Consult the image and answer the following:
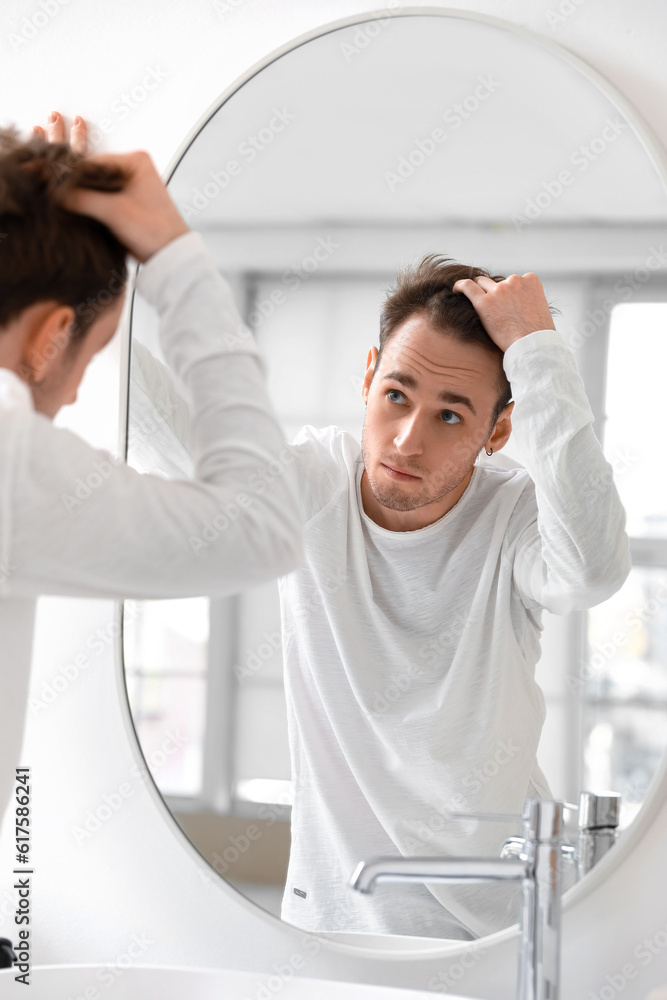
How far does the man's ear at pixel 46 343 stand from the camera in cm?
62

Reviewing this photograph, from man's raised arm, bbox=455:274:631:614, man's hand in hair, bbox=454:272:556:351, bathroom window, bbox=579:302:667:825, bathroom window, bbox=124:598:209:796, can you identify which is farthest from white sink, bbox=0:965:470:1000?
man's hand in hair, bbox=454:272:556:351

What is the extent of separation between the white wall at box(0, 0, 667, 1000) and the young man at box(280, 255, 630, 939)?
0.09 metres

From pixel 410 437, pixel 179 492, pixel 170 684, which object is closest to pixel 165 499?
pixel 179 492

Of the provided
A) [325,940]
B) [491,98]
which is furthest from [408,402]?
[325,940]

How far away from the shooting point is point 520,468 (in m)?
0.90

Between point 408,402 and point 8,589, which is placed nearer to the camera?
point 8,589

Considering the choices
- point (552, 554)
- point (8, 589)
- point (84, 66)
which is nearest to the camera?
point (8, 589)

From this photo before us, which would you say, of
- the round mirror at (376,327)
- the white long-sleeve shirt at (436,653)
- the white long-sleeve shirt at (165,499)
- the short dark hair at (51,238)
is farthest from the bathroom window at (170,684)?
the short dark hair at (51,238)

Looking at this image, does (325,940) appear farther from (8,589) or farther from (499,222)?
(499,222)

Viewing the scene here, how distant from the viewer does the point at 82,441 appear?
0.59m

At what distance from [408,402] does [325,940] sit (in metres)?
0.57

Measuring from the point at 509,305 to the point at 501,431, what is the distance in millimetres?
125

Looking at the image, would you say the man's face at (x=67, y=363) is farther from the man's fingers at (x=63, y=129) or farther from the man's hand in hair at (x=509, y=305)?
the man's fingers at (x=63, y=129)

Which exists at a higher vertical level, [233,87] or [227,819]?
[233,87]
